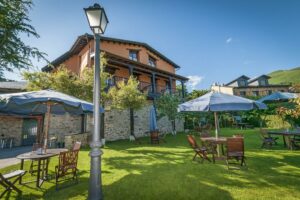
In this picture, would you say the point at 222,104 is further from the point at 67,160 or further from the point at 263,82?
the point at 263,82

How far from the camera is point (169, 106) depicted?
16250 millimetres

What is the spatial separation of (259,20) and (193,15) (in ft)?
17.5

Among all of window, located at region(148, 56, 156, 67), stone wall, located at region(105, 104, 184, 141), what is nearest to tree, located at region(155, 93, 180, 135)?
stone wall, located at region(105, 104, 184, 141)

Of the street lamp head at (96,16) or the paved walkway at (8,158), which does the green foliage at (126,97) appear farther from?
the street lamp head at (96,16)

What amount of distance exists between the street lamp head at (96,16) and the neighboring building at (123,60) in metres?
12.1

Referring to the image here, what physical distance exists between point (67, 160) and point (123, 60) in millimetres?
12797

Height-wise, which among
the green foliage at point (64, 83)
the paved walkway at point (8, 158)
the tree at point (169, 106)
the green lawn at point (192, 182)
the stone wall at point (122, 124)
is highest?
the green foliage at point (64, 83)

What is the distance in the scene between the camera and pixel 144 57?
71.4 feet

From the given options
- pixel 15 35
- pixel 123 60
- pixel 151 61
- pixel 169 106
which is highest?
pixel 151 61

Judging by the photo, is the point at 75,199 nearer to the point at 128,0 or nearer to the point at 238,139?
the point at 238,139

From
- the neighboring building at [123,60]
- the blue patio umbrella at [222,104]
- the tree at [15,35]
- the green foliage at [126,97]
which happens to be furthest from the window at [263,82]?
the tree at [15,35]

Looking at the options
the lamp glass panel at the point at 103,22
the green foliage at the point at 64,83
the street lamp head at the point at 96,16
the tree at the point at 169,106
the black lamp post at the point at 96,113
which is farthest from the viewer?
the tree at the point at 169,106

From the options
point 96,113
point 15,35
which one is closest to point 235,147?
point 96,113

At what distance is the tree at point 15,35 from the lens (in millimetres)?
4410
